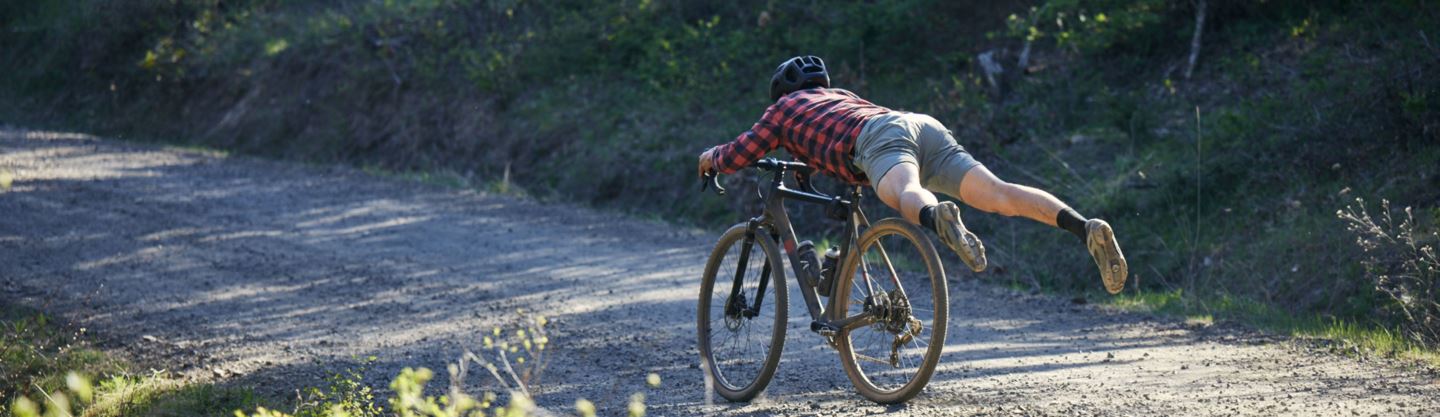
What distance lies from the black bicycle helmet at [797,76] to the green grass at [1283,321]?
2939mm

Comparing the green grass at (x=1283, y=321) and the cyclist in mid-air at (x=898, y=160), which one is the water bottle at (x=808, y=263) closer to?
the cyclist in mid-air at (x=898, y=160)

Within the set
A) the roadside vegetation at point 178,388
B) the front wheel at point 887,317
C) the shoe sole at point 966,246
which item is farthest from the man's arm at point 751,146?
the shoe sole at point 966,246

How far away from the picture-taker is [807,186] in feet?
18.5

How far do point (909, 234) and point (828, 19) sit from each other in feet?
33.8

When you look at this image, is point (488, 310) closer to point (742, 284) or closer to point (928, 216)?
point (742, 284)

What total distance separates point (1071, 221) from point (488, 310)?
4.50 metres

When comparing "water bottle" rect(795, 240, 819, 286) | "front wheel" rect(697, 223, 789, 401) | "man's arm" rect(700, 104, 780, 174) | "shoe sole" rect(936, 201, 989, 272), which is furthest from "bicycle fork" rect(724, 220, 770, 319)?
"shoe sole" rect(936, 201, 989, 272)

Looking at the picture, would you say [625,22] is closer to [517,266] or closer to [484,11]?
[484,11]

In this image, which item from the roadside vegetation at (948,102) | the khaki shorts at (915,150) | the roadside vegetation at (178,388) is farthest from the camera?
the roadside vegetation at (948,102)

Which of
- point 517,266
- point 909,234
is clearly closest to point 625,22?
point 517,266

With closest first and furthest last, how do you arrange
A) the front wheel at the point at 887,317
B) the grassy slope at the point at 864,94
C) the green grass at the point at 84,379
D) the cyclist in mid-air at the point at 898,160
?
the cyclist in mid-air at the point at 898,160 < the front wheel at the point at 887,317 < the green grass at the point at 84,379 < the grassy slope at the point at 864,94

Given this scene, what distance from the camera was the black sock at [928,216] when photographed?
15.6 ft

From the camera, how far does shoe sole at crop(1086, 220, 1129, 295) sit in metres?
4.63

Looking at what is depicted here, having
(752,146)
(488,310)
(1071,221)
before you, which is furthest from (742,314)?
(488,310)
